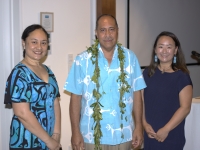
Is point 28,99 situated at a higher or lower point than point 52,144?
higher

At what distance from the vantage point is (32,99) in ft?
6.66

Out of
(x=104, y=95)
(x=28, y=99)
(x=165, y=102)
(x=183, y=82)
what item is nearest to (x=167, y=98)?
(x=165, y=102)

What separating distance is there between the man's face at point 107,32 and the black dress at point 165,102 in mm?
520

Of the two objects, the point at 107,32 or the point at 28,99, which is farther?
the point at 107,32

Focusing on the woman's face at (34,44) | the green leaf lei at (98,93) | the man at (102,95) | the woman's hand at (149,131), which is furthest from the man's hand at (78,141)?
the woman's face at (34,44)

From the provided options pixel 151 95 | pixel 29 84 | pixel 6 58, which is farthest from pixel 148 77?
pixel 6 58

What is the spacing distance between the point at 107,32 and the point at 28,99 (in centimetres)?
81

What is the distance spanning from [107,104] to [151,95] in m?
0.44

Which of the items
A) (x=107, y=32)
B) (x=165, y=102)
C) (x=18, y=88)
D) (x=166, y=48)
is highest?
(x=107, y=32)

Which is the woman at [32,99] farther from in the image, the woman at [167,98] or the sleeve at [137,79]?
the woman at [167,98]

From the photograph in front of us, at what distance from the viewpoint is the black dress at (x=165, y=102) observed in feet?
7.79

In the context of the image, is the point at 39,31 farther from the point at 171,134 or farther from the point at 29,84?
the point at 171,134

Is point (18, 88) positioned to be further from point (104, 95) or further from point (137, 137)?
point (137, 137)

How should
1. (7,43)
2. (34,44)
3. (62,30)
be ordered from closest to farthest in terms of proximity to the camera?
(34,44) → (7,43) → (62,30)
